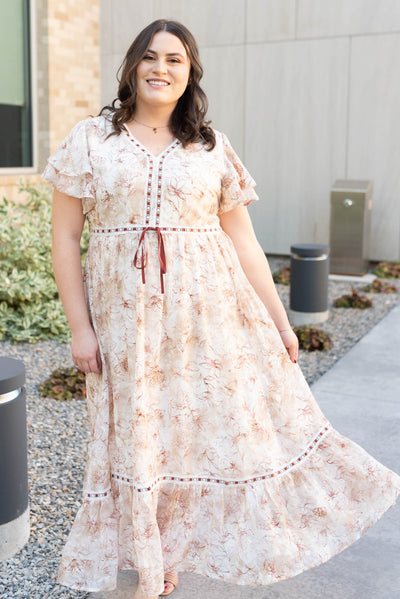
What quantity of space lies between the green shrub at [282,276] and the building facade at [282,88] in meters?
1.19

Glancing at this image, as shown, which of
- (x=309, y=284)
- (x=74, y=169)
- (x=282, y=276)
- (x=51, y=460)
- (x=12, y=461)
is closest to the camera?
(x=74, y=169)

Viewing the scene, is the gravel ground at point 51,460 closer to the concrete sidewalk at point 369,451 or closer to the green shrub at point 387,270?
the concrete sidewalk at point 369,451

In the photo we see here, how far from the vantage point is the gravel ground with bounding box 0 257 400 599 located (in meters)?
2.75

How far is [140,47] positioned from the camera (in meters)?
2.27

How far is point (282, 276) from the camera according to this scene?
354 inches

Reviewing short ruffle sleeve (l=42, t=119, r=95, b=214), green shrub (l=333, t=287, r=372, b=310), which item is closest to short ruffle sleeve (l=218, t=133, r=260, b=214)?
short ruffle sleeve (l=42, t=119, r=95, b=214)

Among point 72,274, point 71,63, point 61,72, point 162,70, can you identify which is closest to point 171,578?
point 72,274

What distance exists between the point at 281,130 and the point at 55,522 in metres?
8.00

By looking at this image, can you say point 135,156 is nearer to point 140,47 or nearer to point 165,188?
point 165,188

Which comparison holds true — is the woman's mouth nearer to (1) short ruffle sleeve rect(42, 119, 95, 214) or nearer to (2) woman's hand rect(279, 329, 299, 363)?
(1) short ruffle sleeve rect(42, 119, 95, 214)

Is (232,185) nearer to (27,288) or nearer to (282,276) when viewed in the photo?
(27,288)

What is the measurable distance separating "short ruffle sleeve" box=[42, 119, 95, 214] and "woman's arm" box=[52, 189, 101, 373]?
43mm

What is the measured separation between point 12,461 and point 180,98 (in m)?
1.49

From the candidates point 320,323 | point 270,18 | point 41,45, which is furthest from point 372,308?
point 41,45
